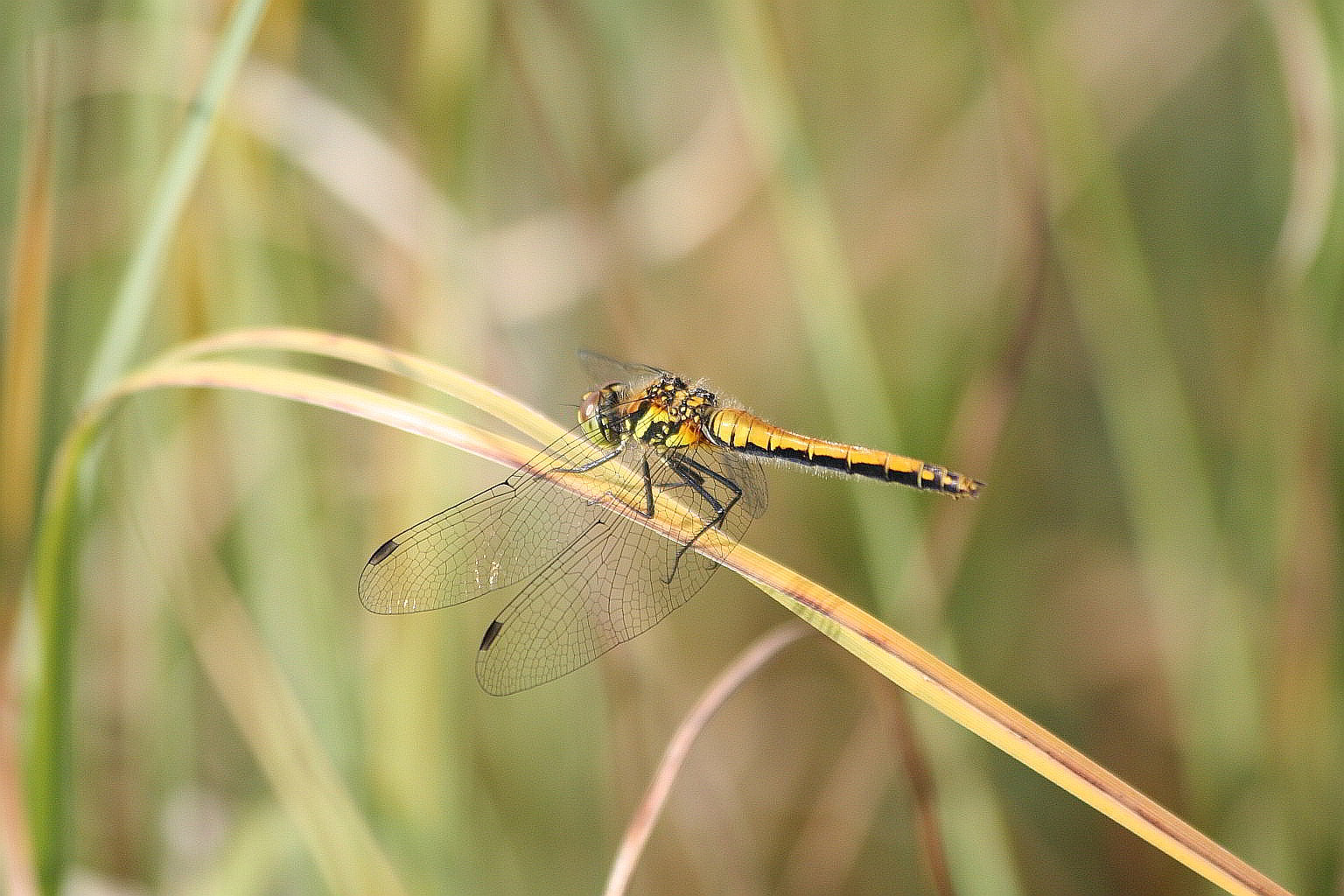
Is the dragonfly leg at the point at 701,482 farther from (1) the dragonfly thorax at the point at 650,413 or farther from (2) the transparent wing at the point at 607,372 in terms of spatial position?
(2) the transparent wing at the point at 607,372

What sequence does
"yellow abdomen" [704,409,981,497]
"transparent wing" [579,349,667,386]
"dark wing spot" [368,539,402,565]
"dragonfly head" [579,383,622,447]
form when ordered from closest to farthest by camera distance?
"dark wing spot" [368,539,402,565] < "yellow abdomen" [704,409,981,497] < "dragonfly head" [579,383,622,447] < "transparent wing" [579,349,667,386]

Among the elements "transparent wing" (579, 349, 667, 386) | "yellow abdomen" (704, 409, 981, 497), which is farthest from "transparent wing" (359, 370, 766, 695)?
"transparent wing" (579, 349, 667, 386)

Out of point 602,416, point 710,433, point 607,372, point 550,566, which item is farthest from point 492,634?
point 607,372

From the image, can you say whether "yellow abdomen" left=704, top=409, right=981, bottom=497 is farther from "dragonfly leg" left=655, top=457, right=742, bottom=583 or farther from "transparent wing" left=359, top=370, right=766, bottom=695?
"transparent wing" left=359, top=370, right=766, bottom=695

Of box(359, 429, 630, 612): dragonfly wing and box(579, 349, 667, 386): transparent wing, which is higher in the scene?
box(579, 349, 667, 386): transparent wing

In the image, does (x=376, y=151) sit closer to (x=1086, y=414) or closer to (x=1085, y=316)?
(x=1085, y=316)

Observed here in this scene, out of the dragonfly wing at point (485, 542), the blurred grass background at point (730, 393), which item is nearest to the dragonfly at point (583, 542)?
the dragonfly wing at point (485, 542)
